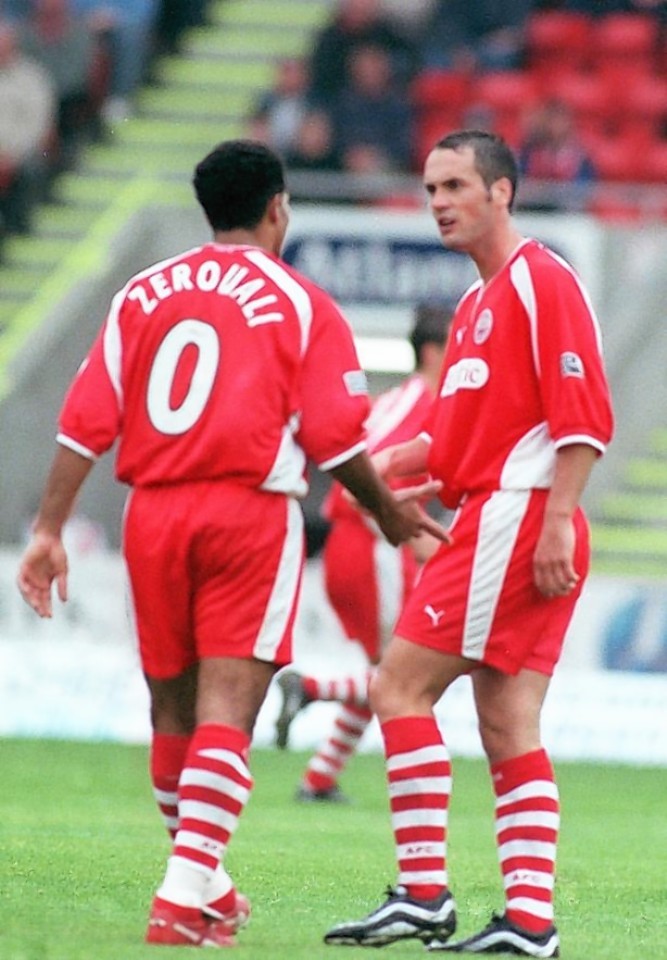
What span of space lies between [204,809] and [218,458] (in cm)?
87

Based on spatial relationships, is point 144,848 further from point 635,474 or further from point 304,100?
point 304,100

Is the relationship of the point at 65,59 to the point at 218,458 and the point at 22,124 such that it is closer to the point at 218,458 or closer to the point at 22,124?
the point at 22,124

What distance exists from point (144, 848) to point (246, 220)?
3.06m

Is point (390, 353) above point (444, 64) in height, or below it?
below

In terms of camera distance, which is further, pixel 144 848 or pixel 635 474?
pixel 635 474

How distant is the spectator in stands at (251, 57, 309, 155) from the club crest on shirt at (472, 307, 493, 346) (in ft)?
41.5

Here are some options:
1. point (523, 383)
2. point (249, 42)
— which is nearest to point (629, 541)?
point (249, 42)

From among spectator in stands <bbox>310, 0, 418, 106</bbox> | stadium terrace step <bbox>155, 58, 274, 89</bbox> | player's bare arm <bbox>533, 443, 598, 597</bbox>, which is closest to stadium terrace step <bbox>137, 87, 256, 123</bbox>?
stadium terrace step <bbox>155, 58, 274, 89</bbox>

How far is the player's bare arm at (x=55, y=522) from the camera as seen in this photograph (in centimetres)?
580

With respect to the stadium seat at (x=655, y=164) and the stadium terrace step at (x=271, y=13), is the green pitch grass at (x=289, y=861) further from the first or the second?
the stadium terrace step at (x=271, y=13)

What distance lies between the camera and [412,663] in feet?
19.6

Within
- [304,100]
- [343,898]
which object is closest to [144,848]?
[343,898]

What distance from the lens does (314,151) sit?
59.1 ft

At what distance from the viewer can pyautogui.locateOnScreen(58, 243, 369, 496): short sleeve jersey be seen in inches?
227
